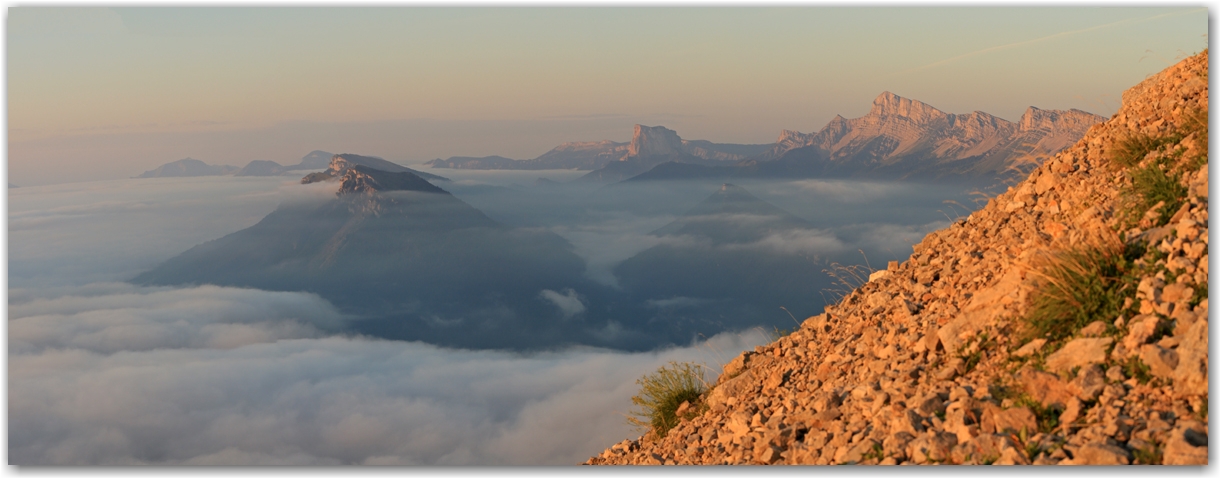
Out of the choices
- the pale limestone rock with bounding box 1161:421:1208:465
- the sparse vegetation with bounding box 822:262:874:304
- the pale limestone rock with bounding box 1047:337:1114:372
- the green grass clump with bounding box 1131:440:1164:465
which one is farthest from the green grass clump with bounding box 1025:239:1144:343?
the sparse vegetation with bounding box 822:262:874:304

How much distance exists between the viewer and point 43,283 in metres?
175

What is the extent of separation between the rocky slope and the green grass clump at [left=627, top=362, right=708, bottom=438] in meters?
0.58

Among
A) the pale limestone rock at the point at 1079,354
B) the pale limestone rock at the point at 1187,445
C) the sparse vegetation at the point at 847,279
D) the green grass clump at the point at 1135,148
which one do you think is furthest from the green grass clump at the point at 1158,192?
the sparse vegetation at the point at 847,279

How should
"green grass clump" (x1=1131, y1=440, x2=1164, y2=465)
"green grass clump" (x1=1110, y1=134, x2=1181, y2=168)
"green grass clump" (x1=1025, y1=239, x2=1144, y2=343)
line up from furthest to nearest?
1. "green grass clump" (x1=1110, y1=134, x2=1181, y2=168)
2. "green grass clump" (x1=1025, y1=239, x2=1144, y2=343)
3. "green grass clump" (x1=1131, y1=440, x2=1164, y2=465)

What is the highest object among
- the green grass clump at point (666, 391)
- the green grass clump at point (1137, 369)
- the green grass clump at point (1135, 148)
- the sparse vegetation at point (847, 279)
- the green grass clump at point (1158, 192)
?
the green grass clump at point (1135, 148)

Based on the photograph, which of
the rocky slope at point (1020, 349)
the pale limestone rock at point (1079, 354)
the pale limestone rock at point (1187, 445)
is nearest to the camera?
the pale limestone rock at point (1187, 445)

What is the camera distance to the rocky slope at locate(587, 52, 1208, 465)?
5.90 meters

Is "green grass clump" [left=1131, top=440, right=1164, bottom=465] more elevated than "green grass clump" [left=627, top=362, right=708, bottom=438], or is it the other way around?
"green grass clump" [left=1131, top=440, right=1164, bottom=465]

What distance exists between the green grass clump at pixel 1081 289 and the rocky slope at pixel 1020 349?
0.03m

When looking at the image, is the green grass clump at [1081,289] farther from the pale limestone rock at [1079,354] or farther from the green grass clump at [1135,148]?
the green grass clump at [1135,148]

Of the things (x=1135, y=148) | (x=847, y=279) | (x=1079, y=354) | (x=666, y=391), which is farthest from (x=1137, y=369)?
(x=666, y=391)

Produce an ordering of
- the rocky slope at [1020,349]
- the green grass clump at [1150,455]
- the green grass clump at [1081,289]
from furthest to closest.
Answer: the green grass clump at [1081,289] < the rocky slope at [1020,349] < the green grass clump at [1150,455]

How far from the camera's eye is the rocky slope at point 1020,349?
19.4ft

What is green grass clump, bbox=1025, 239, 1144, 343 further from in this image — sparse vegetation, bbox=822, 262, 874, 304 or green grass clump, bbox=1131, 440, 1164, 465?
sparse vegetation, bbox=822, 262, 874, 304
